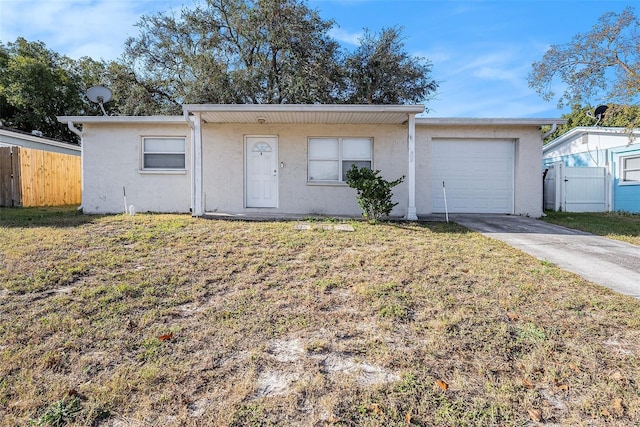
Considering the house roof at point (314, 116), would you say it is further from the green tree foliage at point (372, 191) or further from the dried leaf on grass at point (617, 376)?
the dried leaf on grass at point (617, 376)

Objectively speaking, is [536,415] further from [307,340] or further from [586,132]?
[586,132]

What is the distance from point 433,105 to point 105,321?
16.5m

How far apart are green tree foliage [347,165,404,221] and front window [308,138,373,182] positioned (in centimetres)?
178

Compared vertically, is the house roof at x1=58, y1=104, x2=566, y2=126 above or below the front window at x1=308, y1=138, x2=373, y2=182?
above

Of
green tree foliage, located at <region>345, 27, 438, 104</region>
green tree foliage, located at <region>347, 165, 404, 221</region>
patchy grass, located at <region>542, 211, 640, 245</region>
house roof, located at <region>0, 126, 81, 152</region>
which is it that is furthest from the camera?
green tree foliage, located at <region>345, 27, 438, 104</region>

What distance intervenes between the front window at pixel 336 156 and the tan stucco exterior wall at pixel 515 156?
58.4 inches

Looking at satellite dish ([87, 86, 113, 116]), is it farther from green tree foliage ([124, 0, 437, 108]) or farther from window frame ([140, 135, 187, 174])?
green tree foliage ([124, 0, 437, 108])

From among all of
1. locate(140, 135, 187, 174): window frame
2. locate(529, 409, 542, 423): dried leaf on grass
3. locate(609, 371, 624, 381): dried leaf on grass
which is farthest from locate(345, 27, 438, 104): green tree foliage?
locate(529, 409, 542, 423): dried leaf on grass

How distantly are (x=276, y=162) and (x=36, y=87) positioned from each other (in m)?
20.7

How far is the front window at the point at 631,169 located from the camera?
1236 cm

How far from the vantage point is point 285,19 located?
583 inches

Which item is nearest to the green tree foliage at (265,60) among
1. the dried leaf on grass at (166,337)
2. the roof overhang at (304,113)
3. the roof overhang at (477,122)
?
the roof overhang at (304,113)

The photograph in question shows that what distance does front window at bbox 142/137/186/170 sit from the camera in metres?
10.0

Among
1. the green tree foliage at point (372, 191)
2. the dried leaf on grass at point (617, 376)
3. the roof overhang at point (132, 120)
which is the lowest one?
the dried leaf on grass at point (617, 376)
